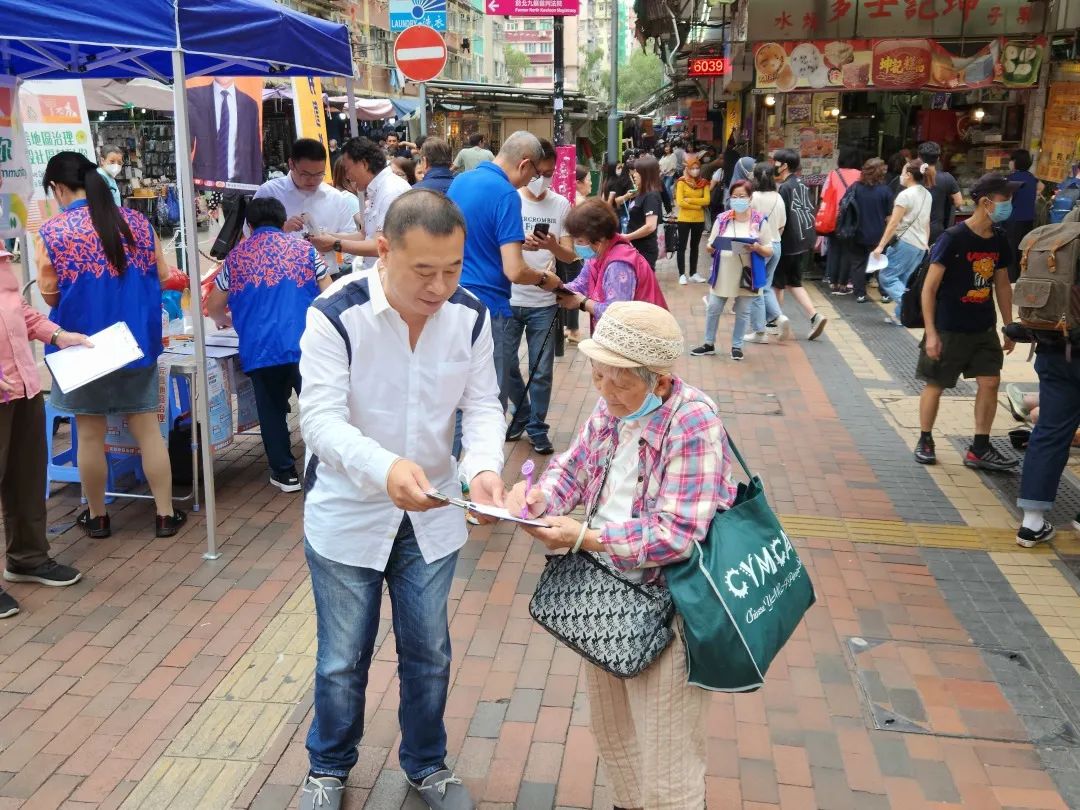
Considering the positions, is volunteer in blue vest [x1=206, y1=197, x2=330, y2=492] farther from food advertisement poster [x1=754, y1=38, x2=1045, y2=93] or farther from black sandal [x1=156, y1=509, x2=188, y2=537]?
food advertisement poster [x1=754, y1=38, x2=1045, y2=93]

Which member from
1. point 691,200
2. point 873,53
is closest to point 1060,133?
point 873,53

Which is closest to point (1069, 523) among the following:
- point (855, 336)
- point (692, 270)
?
point (855, 336)

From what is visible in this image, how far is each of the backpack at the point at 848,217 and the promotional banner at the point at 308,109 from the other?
6.41 meters

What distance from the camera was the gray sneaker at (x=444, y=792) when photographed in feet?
9.52

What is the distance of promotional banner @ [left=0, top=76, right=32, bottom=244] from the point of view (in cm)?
536

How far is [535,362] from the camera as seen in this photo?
6.10 metres

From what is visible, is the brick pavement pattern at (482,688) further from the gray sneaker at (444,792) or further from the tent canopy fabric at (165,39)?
the tent canopy fabric at (165,39)

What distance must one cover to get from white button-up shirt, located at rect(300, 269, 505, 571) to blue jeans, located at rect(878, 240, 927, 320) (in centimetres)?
881

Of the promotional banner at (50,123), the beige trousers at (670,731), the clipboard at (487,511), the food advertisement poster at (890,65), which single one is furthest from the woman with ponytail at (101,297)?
the food advertisement poster at (890,65)

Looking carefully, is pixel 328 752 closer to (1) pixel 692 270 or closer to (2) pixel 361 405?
(2) pixel 361 405

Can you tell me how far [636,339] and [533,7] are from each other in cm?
1033

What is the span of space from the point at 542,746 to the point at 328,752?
0.81 meters

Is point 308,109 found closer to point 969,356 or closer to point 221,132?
point 221,132

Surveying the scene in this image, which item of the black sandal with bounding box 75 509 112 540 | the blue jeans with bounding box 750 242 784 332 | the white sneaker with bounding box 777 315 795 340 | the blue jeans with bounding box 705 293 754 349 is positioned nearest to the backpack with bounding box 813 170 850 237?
the blue jeans with bounding box 750 242 784 332
